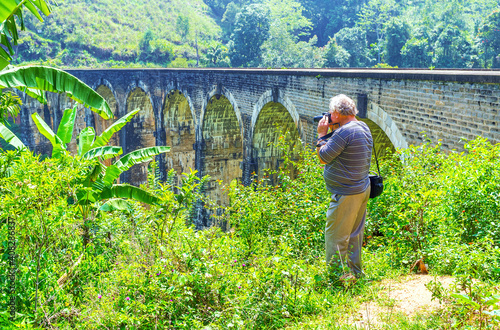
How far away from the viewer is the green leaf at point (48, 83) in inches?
204

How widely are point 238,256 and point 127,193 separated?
9.30 feet

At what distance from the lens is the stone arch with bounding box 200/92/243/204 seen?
17.2 metres

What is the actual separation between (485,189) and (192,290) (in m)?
2.78

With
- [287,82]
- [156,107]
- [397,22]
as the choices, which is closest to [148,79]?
[156,107]

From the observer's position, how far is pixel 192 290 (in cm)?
322

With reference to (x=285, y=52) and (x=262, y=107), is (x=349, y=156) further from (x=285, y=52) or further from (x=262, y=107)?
(x=285, y=52)

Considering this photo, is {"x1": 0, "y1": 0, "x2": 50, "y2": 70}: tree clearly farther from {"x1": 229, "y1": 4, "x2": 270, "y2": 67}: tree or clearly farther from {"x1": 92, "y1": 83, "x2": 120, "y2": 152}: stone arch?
{"x1": 229, "y1": 4, "x2": 270, "y2": 67}: tree

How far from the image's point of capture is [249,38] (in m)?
43.2

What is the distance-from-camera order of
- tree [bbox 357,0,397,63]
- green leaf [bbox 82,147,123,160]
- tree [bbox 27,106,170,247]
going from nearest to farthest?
tree [bbox 27,106,170,247], green leaf [bbox 82,147,123,160], tree [bbox 357,0,397,63]

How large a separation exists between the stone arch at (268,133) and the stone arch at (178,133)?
26.0 feet

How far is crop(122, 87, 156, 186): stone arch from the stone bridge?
60 mm

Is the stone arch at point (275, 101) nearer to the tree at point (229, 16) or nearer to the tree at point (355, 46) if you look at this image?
the tree at point (355, 46)

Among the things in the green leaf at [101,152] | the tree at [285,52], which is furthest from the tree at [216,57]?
the green leaf at [101,152]

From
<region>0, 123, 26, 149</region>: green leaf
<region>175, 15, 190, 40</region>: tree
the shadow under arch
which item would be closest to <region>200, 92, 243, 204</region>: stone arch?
<region>0, 123, 26, 149</region>: green leaf
